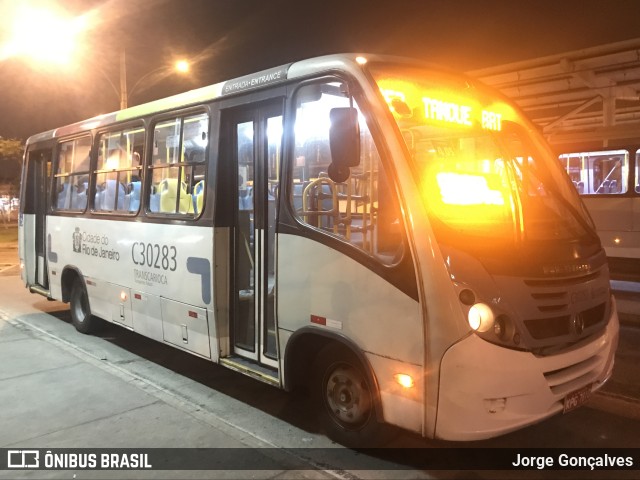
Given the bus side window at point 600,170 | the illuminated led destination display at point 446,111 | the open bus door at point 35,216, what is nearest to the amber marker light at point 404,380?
the illuminated led destination display at point 446,111

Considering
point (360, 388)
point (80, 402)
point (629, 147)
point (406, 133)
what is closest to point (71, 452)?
point (80, 402)

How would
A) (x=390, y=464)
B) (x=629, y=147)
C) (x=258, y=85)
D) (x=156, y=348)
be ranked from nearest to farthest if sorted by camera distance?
(x=390, y=464) < (x=258, y=85) < (x=156, y=348) < (x=629, y=147)

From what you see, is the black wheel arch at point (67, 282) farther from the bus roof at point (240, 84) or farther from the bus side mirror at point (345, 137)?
the bus side mirror at point (345, 137)

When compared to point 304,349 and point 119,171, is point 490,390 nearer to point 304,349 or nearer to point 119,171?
point 304,349

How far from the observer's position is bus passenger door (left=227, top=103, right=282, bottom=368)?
482 cm

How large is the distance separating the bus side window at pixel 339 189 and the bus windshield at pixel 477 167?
312mm

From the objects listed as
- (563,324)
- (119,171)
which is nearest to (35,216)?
(119,171)

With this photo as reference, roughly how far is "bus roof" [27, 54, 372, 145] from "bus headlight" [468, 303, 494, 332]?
1936mm

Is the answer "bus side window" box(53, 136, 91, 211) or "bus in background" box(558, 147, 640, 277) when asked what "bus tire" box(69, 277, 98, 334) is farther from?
"bus in background" box(558, 147, 640, 277)

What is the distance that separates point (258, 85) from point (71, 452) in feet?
11.4

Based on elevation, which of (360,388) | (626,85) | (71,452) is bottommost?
(71,452)

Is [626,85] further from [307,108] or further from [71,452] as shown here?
[71,452]

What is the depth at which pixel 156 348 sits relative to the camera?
290 inches

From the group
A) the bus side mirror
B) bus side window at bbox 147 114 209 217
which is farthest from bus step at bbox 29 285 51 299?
the bus side mirror
